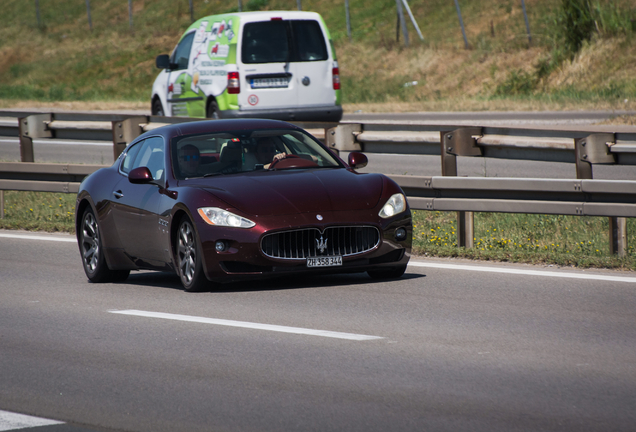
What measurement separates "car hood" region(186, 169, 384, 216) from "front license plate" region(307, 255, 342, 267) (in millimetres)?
370

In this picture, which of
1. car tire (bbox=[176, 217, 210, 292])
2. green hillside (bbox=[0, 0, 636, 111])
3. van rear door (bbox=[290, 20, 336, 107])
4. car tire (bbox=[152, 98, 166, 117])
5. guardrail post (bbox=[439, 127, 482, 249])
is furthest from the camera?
green hillside (bbox=[0, 0, 636, 111])

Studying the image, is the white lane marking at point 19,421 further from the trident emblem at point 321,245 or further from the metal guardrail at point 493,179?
the metal guardrail at point 493,179

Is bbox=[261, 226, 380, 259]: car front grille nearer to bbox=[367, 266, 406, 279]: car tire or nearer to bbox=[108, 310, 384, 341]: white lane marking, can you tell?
bbox=[367, 266, 406, 279]: car tire

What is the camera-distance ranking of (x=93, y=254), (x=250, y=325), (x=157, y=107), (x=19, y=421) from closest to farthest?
(x=19, y=421) < (x=250, y=325) < (x=93, y=254) < (x=157, y=107)

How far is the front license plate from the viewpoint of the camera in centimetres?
840

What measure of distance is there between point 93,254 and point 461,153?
158 inches

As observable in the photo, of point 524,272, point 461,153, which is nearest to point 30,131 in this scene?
point 461,153

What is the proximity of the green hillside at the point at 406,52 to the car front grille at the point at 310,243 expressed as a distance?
2059 centimetres

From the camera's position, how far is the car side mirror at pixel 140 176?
360 inches

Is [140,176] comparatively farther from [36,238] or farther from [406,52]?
[406,52]

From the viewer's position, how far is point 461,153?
38.0ft

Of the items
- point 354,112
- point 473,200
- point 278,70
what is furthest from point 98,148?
point 473,200

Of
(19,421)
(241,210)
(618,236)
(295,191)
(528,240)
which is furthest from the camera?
(528,240)

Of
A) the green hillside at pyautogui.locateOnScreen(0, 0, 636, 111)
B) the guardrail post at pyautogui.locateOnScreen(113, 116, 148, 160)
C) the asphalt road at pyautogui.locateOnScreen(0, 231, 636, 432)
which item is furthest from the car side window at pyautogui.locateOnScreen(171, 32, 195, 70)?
the green hillside at pyautogui.locateOnScreen(0, 0, 636, 111)
